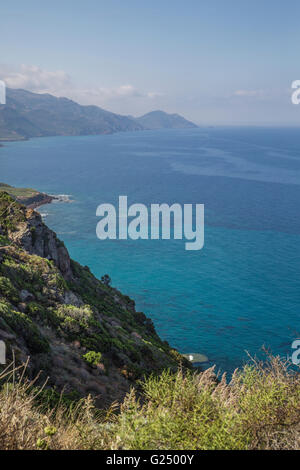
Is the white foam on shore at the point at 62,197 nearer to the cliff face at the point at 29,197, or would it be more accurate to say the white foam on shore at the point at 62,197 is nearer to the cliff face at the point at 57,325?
the cliff face at the point at 29,197

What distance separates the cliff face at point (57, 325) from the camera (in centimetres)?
1827

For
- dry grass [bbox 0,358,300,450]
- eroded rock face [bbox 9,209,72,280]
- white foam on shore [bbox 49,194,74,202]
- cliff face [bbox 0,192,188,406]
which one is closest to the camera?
dry grass [bbox 0,358,300,450]

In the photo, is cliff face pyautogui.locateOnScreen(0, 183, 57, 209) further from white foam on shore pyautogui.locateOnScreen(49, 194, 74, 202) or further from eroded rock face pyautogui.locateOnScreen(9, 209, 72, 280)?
eroded rock face pyautogui.locateOnScreen(9, 209, 72, 280)

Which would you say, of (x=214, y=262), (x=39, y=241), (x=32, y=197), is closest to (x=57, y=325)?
(x=39, y=241)

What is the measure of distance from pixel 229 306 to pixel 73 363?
4218cm

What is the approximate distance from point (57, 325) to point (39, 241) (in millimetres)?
13883

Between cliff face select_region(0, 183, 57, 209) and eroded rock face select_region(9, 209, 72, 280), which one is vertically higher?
cliff face select_region(0, 183, 57, 209)

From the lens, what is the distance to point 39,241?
115ft

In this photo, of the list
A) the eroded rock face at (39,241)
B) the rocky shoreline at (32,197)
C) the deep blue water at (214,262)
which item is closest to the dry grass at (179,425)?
the eroded rock face at (39,241)

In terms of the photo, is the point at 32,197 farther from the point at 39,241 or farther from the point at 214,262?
the point at 39,241

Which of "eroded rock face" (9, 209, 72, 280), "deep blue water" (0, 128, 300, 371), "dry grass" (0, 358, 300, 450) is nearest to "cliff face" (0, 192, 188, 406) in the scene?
"eroded rock face" (9, 209, 72, 280)

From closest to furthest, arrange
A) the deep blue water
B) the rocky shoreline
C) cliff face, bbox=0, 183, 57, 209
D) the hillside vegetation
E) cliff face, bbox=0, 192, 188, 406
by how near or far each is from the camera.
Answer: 1. the hillside vegetation
2. cliff face, bbox=0, 192, 188, 406
3. the deep blue water
4. cliff face, bbox=0, 183, 57, 209
5. the rocky shoreline

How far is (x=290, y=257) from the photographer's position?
74.3m

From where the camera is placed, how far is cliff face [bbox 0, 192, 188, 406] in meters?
18.3
